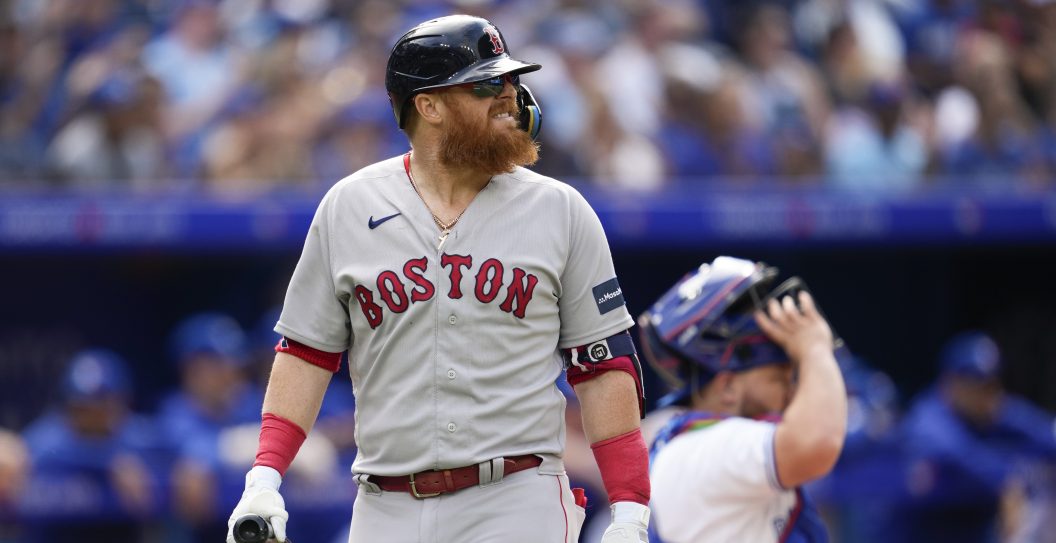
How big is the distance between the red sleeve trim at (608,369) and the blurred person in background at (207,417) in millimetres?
3990

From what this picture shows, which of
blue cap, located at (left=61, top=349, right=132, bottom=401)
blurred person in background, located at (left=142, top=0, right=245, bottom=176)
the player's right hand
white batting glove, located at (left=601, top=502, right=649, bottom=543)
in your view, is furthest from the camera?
blurred person in background, located at (left=142, top=0, right=245, bottom=176)

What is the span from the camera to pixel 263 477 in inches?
114

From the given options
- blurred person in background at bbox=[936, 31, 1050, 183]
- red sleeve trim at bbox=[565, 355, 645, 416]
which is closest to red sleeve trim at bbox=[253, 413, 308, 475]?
red sleeve trim at bbox=[565, 355, 645, 416]

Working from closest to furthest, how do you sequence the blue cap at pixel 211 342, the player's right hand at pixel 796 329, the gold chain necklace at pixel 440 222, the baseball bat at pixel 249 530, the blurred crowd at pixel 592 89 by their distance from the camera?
the baseball bat at pixel 249 530, the gold chain necklace at pixel 440 222, the player's right hand at pixel 796 329, the blue cap at pixel 211 342, the blurred crowd at pixel 592 89

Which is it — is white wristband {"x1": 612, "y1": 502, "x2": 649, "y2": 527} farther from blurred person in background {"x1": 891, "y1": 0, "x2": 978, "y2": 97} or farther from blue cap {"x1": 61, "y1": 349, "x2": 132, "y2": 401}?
blurred person in background {"x1": 891, "y1": 0, "x2": 978, "y2": 97}

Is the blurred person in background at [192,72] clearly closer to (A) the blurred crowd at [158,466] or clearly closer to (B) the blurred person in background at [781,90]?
(A) the blurred crowd at [158,466]

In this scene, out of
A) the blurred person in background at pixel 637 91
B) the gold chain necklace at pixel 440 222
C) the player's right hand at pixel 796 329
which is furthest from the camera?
the blurred person in background at pixel 637 91

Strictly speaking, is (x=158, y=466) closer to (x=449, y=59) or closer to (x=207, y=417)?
(x=207, y=417)

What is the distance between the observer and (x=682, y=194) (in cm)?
754

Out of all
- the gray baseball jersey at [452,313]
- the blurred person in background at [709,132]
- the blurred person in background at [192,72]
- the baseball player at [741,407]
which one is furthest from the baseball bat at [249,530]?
the blurred person in background at [709,132]

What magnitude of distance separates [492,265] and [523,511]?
0.47m

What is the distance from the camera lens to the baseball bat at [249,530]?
9.07 ft

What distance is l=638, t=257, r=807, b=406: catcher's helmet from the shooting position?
139 inches

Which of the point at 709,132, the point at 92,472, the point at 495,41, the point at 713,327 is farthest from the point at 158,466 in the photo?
the point at 495,41
